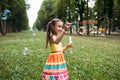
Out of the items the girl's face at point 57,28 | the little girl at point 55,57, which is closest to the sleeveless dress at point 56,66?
the little girl at point 55,57

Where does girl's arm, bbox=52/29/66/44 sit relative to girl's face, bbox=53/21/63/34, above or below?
below

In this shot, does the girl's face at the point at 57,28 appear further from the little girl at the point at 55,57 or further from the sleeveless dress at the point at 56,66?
the sleeveless dress at the point at 56,66

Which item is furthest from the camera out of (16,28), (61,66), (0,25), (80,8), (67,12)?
(16,28)

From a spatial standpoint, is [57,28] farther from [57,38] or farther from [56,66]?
[56,66]

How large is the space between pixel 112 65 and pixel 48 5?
12846 centimetres

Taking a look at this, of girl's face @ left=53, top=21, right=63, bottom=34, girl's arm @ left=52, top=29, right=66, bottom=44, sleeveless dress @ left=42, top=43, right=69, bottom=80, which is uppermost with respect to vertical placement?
girl's face @ left=53, top=21, right=63, bottom=34

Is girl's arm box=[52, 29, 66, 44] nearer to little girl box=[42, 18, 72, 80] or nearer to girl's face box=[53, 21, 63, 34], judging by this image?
little girl box=[42, 18, 72, 80]

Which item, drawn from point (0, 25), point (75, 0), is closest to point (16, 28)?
point (75, 0)

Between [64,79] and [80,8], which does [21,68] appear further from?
[80,8]

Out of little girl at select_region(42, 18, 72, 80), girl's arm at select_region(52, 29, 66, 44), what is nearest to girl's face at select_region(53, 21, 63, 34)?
little girl at select_region(42, 18, 72, 80)

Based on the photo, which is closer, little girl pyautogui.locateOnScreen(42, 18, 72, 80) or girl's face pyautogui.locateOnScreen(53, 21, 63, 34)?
little girl pyautogui.locateOnScreen(42, 18, 72, 80)

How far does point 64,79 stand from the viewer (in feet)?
22.5

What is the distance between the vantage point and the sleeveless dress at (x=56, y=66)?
680cm

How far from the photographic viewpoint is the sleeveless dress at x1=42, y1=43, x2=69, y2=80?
22.3 ft
